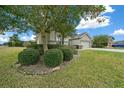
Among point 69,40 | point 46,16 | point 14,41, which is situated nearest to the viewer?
point 14,41

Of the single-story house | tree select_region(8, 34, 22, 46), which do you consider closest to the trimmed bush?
the single-story house

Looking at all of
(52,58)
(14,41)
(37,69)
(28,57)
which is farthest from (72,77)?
(14,41)

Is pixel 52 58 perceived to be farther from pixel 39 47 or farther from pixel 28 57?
pixel 39 47

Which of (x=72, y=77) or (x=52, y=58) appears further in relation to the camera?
(x=52, y=58)

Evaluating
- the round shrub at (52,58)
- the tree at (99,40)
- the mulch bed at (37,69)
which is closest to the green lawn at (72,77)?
the mulch bed at (37,69)

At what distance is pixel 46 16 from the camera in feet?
21.6

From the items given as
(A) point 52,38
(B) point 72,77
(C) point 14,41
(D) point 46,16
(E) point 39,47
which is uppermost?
(D) point 46,16

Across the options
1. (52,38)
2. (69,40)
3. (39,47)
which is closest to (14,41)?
(39,47)

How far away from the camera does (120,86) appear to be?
4414 mm

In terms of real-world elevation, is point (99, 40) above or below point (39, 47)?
above

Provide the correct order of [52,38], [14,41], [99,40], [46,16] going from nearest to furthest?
[14,41] < [46,16] < [99,40] < [52,38]

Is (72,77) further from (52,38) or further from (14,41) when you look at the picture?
(52,38)

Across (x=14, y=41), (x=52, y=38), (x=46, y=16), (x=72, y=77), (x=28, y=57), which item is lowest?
(x=72, y=77)
